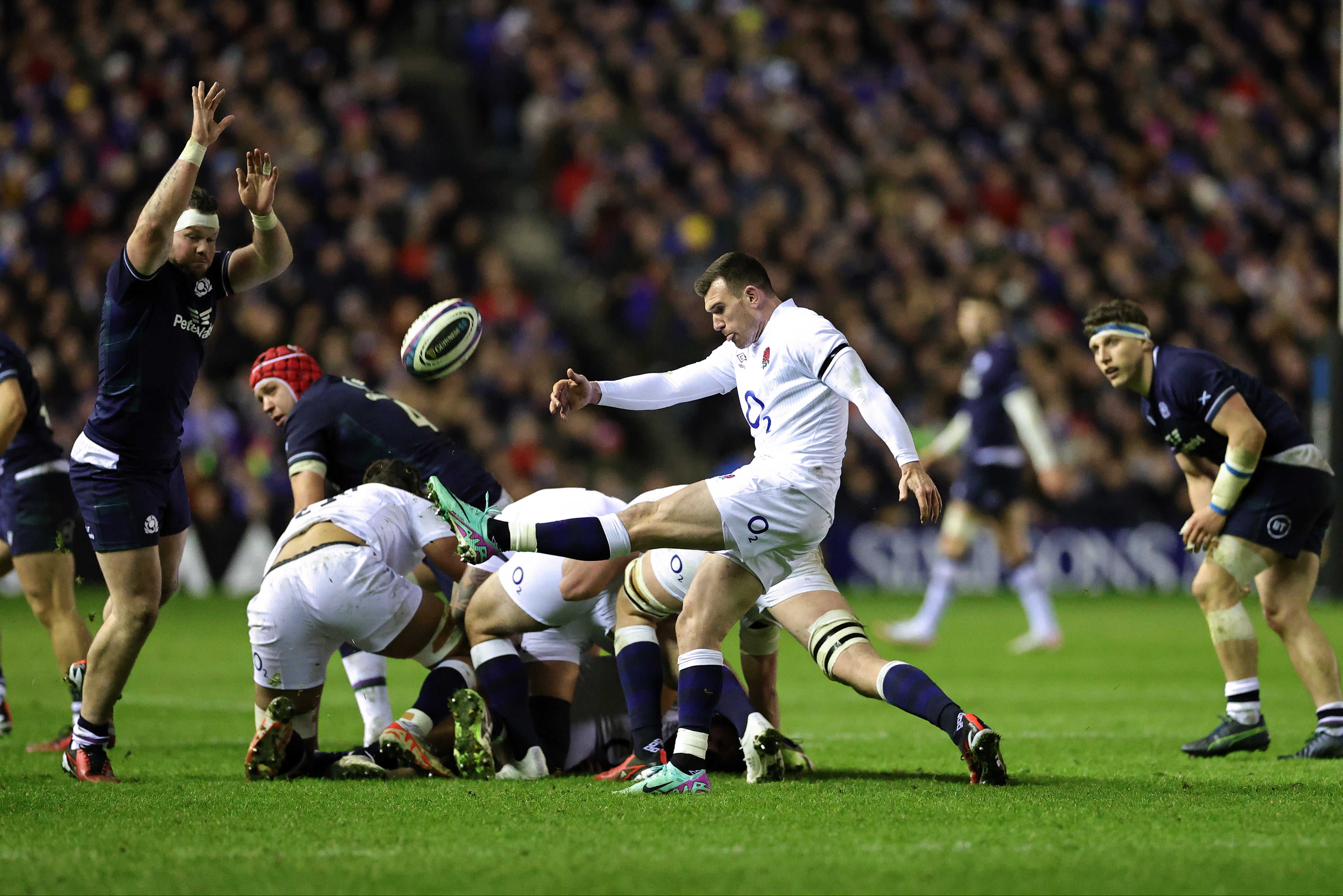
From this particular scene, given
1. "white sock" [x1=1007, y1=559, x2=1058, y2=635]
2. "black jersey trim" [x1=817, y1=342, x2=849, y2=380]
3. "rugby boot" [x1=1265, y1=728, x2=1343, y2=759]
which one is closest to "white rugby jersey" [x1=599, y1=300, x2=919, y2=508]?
"black jersey trim" [x1=817, y1=342, x2=849, y2=380]

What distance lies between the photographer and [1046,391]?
20.3 metres

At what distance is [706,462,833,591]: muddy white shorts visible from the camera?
5.61 metres

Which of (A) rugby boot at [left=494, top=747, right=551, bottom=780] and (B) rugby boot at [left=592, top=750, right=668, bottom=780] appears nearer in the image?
(B) rugby boot at [left=592, top=750, right=668, bottom=780]

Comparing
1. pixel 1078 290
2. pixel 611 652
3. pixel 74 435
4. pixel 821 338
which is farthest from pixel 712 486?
pixel 1078 290

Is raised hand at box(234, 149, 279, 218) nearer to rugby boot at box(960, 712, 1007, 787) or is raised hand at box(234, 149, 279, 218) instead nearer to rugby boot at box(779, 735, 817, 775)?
rugby boot at box(779, 735, 817, 775)

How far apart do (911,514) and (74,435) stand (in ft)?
34.6

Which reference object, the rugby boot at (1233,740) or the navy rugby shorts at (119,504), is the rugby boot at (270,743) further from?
the rugby boot at (1233,740)

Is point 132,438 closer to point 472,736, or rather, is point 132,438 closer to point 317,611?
point 317,611

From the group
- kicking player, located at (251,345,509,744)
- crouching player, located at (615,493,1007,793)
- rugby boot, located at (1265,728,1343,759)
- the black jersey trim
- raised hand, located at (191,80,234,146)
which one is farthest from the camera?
kicking player, located at (251,345,509,744)

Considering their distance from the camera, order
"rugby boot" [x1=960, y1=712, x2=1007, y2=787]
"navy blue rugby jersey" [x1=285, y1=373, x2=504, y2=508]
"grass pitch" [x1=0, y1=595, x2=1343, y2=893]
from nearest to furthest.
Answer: "grass pitch" [x1=0, y1=595, x2=1343, y2=893]
"rugby boot" [x1=960, y1=712, x2=1007, y2=787]
"navy blue rugby jersey" [x1=285, y1=373, x2=504, y2=508]

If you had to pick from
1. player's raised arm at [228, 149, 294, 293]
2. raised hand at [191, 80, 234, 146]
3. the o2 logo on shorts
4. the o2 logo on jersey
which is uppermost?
raised hand at [191, 80, 234, 146]

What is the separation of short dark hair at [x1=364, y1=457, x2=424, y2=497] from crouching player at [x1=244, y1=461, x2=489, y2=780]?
0.70ft

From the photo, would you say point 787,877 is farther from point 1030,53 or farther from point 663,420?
point 1030,53

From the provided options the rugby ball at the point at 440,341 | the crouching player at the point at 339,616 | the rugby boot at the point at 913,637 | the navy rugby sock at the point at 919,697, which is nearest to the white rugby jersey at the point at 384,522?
the crouching player at the point at 339,616
